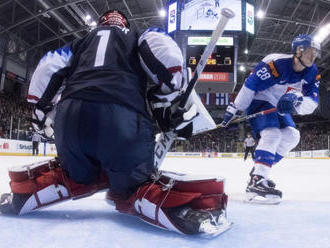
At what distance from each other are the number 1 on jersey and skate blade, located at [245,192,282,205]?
126 centimetres

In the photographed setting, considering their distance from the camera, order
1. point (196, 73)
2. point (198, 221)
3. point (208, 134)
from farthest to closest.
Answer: point (208, 134) < point (196, 73) < point (198, 221)

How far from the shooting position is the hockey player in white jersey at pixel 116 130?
1.26m

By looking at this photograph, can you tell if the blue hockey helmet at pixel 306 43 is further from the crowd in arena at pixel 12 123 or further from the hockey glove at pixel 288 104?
the crowd in arena at pixel 12 123

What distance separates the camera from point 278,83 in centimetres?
225

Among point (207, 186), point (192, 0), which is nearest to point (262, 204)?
point (207, 186)

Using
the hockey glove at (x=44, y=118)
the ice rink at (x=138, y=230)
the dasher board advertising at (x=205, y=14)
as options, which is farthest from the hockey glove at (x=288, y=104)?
the dasher board advertising at (x=205, y=14)

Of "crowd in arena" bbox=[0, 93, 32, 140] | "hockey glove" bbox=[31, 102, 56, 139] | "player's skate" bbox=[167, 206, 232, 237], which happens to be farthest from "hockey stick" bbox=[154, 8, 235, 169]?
"crowd in arena" bbox=[0, 93, 32, 140]

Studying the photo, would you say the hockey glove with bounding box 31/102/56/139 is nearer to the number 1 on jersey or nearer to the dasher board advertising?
the number 1 on jersey

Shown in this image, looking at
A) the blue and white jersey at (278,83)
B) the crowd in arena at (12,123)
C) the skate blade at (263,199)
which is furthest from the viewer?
the crowd in arena at (12,123)

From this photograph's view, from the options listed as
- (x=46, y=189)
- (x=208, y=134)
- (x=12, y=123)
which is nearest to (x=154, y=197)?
(x=46, y=189)

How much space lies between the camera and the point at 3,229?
1.22 meters

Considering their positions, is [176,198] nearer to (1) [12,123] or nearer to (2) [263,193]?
(2) [263,193]

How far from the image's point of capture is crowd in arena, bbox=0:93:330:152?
9.90 metres

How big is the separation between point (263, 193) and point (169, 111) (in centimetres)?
96
